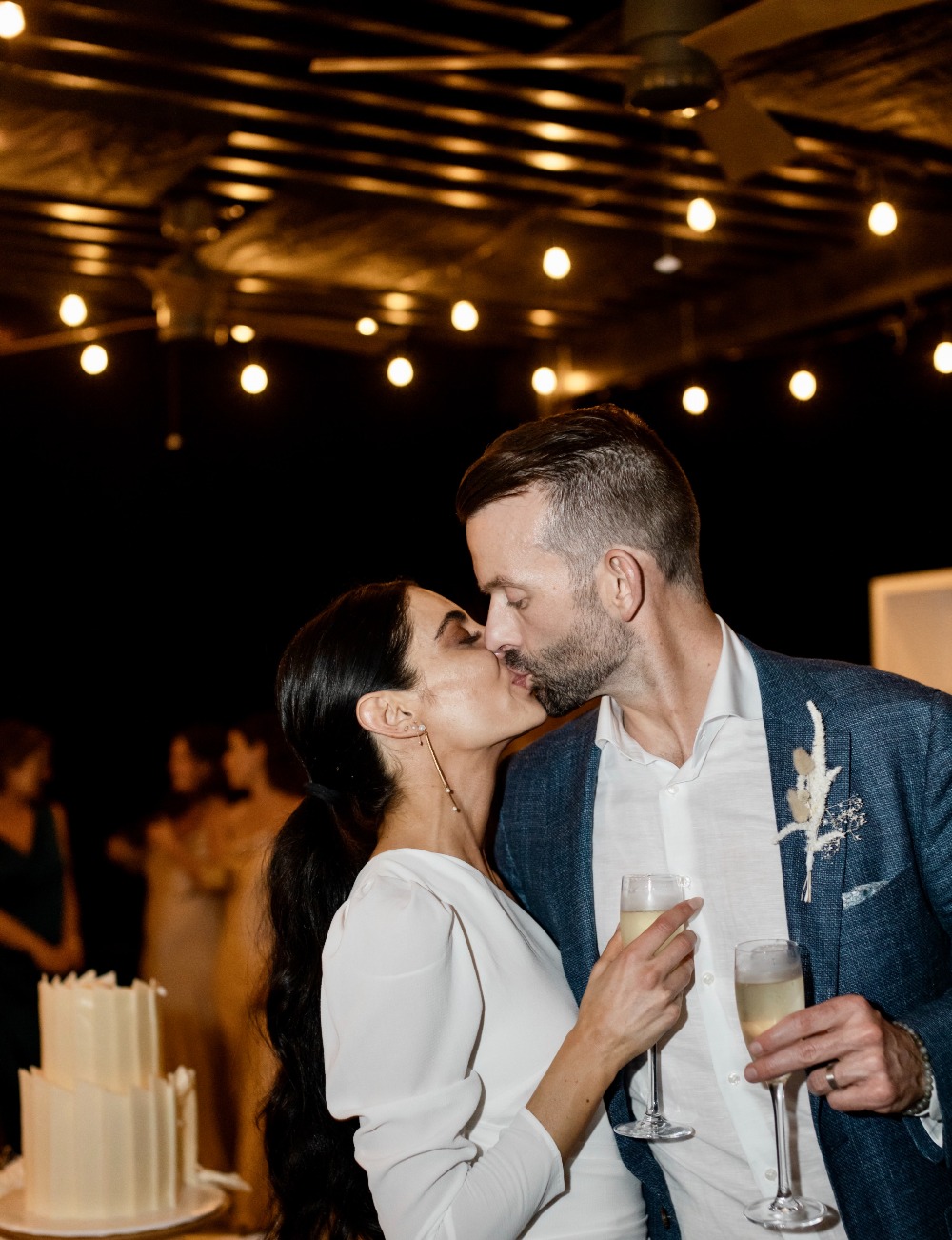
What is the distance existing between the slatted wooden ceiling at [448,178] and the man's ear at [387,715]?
2200 mm

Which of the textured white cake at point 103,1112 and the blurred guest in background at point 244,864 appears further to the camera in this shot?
the blurred guest in background at point 244,864

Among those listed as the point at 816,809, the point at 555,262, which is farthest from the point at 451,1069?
the point at 555,262

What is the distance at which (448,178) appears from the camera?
6.13 metres

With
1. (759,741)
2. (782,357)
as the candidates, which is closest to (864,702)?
(759,741)

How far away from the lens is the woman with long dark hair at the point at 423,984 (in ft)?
6.40

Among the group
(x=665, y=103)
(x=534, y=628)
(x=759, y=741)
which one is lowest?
(x=759, y=741)

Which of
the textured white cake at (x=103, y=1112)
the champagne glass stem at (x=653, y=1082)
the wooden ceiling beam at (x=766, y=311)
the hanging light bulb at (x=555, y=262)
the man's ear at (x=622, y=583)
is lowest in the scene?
the textured white cake at (x=103, y=1112)

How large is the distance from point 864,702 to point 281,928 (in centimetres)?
110

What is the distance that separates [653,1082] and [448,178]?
4834mm

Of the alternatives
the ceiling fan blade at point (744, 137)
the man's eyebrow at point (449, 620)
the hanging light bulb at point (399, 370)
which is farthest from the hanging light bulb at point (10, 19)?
the hanging light bulb at point (399, 370)

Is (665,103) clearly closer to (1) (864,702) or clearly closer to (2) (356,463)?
(1) (864,702)

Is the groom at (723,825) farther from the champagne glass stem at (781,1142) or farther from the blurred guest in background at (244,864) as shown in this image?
the blurred guest in background at (244,864)

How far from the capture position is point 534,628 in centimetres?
235

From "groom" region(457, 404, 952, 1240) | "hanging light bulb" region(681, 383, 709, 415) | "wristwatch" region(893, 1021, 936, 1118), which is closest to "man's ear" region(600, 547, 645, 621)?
"groom" region(457, 404, 952, 1240)
